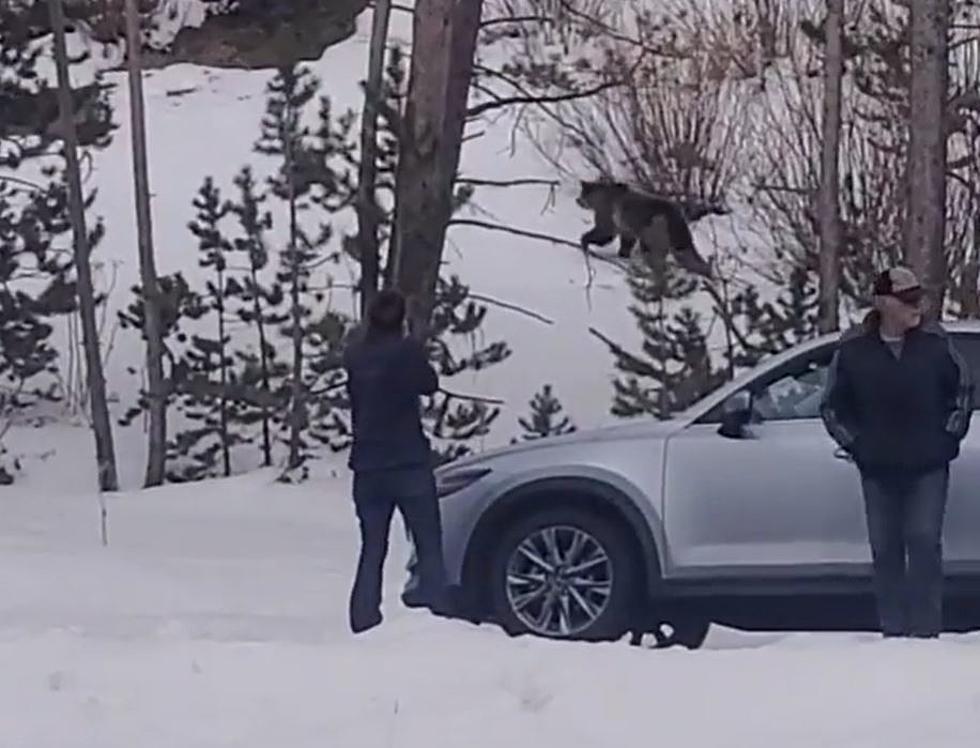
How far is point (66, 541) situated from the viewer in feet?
48.2

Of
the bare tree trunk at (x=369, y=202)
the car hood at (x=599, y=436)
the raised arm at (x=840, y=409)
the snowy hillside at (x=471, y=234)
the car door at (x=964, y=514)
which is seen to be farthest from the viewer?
the snowy hillside at (x=471, y=234)

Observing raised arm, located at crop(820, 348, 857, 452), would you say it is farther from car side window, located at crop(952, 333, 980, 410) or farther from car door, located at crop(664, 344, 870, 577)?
car side window, located at crop(952, 333, 980, 410)

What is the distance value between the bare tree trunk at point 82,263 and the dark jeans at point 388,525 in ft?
34.1

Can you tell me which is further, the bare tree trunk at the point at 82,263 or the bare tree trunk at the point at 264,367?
the bare tree trunk at the point at 264,367

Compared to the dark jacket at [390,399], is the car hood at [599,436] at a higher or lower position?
lower

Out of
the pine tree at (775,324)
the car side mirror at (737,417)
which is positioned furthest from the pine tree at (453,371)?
the car side mirror at (737,417)

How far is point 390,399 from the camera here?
928cm

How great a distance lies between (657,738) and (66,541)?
922 cm

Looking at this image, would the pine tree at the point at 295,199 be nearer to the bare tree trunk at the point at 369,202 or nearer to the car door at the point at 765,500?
the bare tree trunk at the point at 369,202

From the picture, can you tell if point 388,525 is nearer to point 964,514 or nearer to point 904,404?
point 904,404

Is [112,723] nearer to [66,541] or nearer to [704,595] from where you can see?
[704,595]

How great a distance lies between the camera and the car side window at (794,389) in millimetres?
9469

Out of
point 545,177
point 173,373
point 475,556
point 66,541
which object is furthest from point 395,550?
point 545,177

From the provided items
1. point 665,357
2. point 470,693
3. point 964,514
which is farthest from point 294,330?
point 470,693
